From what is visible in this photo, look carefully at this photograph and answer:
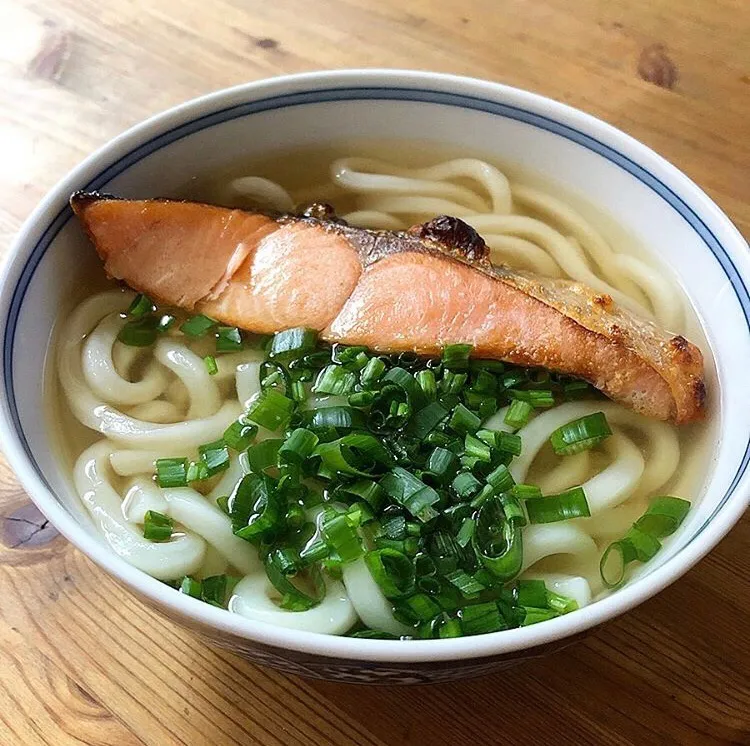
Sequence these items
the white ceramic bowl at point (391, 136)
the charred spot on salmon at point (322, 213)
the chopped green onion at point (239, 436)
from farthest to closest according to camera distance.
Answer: the charred spot on salmon at point (322, 213)
the chopped green onion at point (239, 436)
the white ceramic bowl at point (391, 136)

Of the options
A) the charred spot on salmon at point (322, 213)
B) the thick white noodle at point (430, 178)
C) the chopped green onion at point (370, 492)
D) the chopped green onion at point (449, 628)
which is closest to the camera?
the chopped green onion at point (449, 628)

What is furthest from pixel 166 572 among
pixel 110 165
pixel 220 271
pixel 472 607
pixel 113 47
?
pixel 113 47

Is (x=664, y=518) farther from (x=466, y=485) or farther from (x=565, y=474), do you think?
(x=466, y=485)

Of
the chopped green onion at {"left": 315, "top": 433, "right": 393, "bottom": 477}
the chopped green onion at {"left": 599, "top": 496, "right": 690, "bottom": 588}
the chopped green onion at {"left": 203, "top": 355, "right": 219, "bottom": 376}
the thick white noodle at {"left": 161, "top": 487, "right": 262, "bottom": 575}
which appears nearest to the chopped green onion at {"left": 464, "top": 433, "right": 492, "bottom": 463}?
the chopped green onion at {"left": 315, "top": 433, "right": 393, "bottom": 477}

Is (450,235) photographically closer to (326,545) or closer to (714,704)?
(326,545)

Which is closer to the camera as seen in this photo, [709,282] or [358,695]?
[358,695]

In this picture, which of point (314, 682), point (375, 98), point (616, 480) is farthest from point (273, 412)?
point (375, 98)

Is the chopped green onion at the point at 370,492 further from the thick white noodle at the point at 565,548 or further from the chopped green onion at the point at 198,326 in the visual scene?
the chopped green onion at the point at 198,326

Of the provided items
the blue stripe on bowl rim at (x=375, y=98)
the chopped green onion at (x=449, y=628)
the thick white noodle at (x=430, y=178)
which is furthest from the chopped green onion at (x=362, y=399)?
the thick white noodle at (x=430, y=178)
